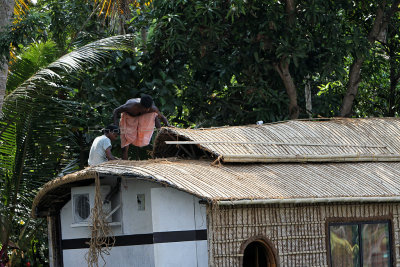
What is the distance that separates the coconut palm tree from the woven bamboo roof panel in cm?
169

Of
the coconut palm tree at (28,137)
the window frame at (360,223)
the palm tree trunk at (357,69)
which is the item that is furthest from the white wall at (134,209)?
the palm tree trunk at (357,69)

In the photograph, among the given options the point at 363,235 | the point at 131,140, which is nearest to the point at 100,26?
the point at 131,140

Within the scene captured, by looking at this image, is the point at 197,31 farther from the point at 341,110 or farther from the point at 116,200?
the point at 116,200

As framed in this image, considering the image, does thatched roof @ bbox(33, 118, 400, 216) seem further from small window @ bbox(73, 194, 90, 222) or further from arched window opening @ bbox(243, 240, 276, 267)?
arched window opening @ bbox(243, 240, 276, 267)

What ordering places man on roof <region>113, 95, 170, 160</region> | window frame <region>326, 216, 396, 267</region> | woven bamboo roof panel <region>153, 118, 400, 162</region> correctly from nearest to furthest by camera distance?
window frame <region>326, 216, 396, 267</region> → woven bamboo roof panel <region>153, 118, 400, 162</region> → man on roof <region>113, 95, 170, 160</region>

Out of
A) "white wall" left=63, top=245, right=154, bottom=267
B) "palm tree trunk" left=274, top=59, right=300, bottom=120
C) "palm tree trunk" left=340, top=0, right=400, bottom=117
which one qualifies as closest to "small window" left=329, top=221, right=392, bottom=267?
"white wall" left=63, top=245, right=154, bottom=267

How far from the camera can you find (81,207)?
8.48m

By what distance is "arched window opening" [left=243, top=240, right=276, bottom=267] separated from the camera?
7.64 meters

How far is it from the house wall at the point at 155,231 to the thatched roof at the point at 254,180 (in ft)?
0.83

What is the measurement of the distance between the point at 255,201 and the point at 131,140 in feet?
8.23

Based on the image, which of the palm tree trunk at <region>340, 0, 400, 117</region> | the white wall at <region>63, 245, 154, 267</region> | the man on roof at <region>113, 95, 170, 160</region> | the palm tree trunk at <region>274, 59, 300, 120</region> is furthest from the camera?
the palm tree trunk at <region>340, 0, 400, 117</region>

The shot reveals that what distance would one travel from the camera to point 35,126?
9695 millimetres

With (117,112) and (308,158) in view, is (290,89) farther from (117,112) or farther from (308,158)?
(117,112)

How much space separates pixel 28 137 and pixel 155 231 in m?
3.14
